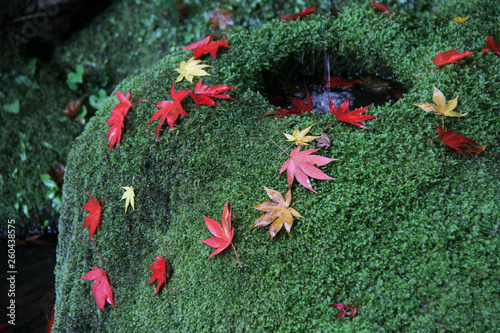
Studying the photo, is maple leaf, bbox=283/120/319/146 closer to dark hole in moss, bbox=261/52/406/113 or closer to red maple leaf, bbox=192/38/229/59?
dark hole in moss, bbox=261/52/406/113

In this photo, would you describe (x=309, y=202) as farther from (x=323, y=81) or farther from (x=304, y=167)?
(x=323, y=81)

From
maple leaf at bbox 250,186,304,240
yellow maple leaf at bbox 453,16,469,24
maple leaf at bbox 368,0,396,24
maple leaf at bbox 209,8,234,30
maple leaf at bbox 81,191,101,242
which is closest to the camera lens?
maple leaf at bbox 250,186,304,240

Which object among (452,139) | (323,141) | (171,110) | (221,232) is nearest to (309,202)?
(323,141)

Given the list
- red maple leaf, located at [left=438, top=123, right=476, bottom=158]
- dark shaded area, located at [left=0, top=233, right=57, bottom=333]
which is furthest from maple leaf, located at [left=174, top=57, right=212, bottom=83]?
dark shaded area, located at [left=0, top=233, right=57, bottom=333]

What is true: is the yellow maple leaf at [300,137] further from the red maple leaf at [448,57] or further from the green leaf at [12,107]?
the green leaf at [12,107]

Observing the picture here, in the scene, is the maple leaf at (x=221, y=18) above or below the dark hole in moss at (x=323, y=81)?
above

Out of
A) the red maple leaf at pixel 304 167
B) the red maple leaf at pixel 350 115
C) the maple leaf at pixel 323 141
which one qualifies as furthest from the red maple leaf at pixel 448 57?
the red maple leaf at pixel 304 167
